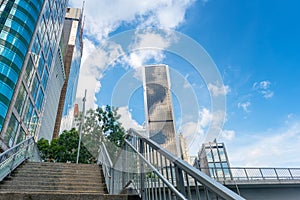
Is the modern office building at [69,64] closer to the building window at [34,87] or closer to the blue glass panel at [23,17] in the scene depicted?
the building window at [34,87]

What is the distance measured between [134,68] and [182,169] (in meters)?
4.30

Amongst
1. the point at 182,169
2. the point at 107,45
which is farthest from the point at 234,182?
the point at 182,169

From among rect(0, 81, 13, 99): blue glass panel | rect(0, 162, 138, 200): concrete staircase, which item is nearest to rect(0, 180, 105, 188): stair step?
rect(0, 162, 138, 200): concrete staircase

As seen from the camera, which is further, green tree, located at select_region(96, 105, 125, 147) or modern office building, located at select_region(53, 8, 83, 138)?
modern office building, located at select_region(53, 8, 83, 138)

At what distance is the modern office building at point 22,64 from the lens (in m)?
15.9

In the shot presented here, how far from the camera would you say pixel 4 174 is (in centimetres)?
408

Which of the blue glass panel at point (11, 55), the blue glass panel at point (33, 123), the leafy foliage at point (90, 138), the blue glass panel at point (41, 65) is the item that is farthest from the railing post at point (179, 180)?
the blue glass panel at point (41, 65)

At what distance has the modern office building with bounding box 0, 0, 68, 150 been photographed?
52.1 feet

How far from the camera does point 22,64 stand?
18.0m

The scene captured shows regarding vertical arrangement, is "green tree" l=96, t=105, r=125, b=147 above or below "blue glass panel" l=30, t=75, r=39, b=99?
below

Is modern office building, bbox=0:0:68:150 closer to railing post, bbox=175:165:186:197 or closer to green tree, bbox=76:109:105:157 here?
green tree, bbox=76:109:105:157

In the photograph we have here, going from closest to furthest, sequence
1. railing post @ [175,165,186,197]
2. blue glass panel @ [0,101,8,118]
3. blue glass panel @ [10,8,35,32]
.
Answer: railing post @ [175,165,186,197] < blue glass panel @ [0,101,8,118] < blue glass panel @ [10,8,35,32]

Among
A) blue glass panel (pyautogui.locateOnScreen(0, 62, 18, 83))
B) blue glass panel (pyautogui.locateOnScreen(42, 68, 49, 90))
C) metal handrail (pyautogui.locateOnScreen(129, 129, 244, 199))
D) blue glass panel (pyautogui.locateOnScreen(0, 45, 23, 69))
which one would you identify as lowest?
metal handrail (pyautogui.locateOnScreen(129, 129, 244, 199))

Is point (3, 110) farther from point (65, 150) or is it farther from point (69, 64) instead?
point (69, 64)
